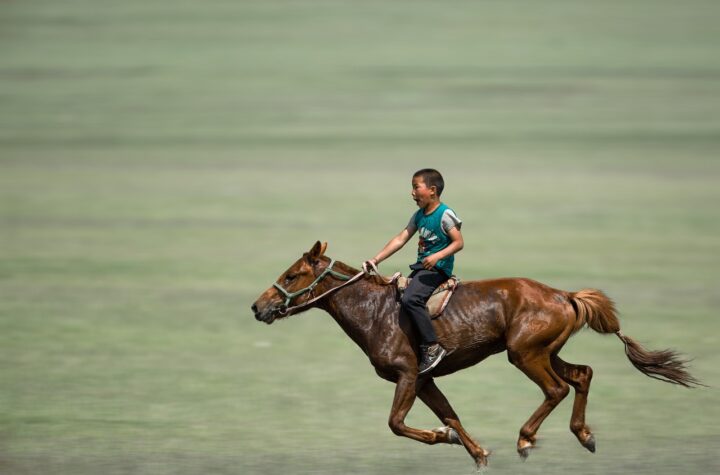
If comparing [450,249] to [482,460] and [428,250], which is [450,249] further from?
[482,460]

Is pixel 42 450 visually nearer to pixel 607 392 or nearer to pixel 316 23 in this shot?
pixel 607 392

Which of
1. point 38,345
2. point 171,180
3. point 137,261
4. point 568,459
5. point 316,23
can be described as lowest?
point 568,459

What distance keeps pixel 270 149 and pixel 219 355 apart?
20.5m

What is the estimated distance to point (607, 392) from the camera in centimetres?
1280

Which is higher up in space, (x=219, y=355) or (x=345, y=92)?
(x=345, y=92)

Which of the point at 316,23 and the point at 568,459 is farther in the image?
the point at 316,23

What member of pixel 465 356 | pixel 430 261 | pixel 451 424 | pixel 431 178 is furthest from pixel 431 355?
pixel 431 178

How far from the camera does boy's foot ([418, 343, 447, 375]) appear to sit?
28.5 feet

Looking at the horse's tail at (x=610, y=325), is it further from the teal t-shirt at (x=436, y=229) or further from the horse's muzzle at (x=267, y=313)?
the horse's muzzle at (x=267, y=313)

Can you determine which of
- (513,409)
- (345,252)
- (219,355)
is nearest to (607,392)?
(513,409)

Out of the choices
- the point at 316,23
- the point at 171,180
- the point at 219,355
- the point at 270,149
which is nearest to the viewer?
the point at 219,355

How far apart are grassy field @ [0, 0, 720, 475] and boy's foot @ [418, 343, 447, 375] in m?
1.30

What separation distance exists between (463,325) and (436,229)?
764mm

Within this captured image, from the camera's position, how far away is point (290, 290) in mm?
8844
